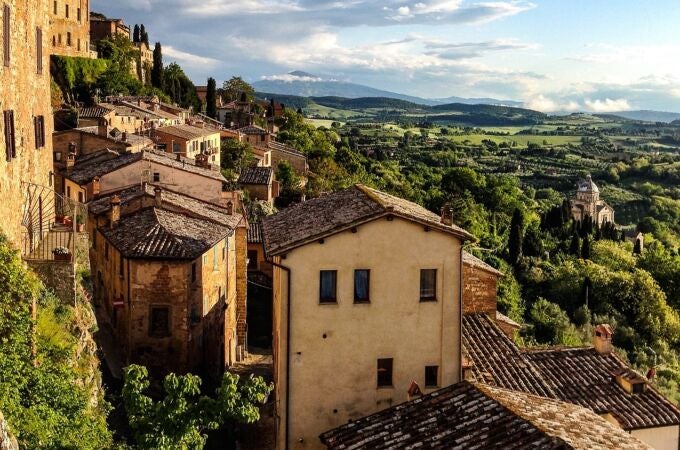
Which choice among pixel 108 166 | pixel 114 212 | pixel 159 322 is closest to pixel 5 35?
pixel 114 212

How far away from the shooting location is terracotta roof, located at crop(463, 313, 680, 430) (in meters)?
20.5

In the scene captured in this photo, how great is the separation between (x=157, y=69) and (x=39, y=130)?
78328 millimetres

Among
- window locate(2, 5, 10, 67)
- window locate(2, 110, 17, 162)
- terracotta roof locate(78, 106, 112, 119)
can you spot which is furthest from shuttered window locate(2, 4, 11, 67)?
terracotta roof locate(78, 106, 112, 119)

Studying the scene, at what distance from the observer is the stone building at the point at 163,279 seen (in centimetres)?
2666

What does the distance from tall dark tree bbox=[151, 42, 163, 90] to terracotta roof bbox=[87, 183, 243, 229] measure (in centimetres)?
6626

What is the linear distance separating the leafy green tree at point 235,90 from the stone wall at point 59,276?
98.2m

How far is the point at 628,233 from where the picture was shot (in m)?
105

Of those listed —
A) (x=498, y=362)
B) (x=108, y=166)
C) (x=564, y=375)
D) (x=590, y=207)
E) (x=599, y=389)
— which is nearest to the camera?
(x=498, y=362)

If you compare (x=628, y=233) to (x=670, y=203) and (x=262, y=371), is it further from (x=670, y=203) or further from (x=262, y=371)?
(x=262, y=371)

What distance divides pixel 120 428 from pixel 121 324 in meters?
6.68

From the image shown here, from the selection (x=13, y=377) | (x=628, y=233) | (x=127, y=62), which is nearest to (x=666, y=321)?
(x=13, y=377)

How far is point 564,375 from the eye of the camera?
2288 centimetres

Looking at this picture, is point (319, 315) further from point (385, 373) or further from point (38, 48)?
point (38, 48)

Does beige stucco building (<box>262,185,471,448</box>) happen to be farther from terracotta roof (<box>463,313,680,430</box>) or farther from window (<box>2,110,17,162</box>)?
window (<box>2,110,17,162</box>)
